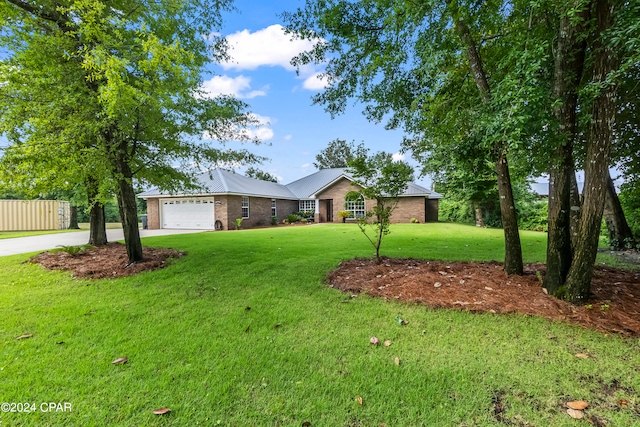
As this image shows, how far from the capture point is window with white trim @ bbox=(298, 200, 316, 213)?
1069 inches

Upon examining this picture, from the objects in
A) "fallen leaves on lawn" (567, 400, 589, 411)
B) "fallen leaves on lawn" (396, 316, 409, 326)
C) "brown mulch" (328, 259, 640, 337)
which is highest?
"brown mulch" (328, 259, 640, 337)

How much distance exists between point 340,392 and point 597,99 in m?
4.69

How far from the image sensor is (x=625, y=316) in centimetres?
370

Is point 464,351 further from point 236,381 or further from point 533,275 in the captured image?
point 533,275

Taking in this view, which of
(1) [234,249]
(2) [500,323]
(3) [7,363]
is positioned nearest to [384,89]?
(2) [500,323]

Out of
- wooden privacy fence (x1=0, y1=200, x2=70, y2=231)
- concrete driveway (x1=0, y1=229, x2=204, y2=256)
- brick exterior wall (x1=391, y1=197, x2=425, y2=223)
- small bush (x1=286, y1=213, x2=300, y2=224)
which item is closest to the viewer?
concrete driveway (x1=0, y1=229, x2=204, y2=256)

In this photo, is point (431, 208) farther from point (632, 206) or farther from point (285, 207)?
point (632, 206)

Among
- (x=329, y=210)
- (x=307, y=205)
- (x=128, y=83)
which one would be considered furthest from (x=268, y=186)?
(x=128, y=83)

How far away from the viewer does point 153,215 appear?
2184cm

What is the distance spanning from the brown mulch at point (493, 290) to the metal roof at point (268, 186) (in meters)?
12.3

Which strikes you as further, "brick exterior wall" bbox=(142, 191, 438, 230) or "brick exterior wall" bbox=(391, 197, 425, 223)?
"brick exterior wall" bbox=(391, 197, 425, 223)

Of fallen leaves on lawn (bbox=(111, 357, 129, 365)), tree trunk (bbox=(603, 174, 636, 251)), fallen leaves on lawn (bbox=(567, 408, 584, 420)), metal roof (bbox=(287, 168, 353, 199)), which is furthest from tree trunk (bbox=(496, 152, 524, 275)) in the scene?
metal roof (bbox=(287, 168, 353, 199))

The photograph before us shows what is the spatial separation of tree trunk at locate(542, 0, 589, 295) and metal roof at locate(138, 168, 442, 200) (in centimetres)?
1451

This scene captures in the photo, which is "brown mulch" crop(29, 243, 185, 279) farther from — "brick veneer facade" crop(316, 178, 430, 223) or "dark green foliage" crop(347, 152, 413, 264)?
"brick veneer facade" crop(316, 178, 430, 223)
